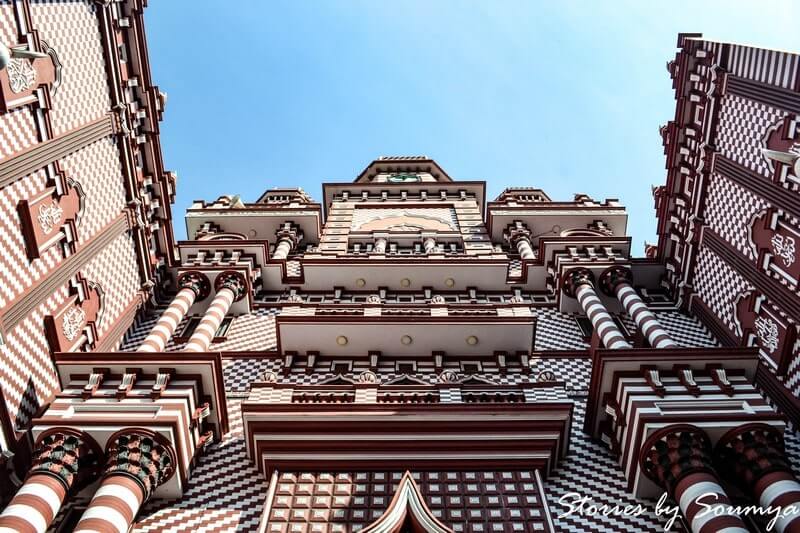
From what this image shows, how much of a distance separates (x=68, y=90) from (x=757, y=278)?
16.0 m

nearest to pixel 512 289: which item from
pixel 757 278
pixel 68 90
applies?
pixel 757 278

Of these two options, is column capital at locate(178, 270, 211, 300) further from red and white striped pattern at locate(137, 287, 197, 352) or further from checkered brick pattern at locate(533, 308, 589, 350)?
checkered brick pattern at locate(533, 308, 589, 350)

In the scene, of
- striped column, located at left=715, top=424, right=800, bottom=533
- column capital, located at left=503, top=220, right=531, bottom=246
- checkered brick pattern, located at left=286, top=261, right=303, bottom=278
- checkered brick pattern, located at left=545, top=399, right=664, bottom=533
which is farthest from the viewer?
column capital, located at left=503, top=220, right=531, bottom=246

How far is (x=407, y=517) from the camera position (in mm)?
10570

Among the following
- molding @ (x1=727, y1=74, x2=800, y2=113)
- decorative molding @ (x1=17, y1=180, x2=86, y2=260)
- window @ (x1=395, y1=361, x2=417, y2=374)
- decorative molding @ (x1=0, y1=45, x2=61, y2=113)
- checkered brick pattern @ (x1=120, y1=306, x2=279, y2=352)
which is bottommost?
checkered brick pattern @ (x1=120, y1=306, x2=279, y2=352)

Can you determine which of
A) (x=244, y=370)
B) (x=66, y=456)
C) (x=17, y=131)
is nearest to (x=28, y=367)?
(x=66, y=456)

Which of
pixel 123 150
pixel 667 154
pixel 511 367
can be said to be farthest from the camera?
pixel 667 154

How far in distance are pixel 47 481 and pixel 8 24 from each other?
8.59 metres

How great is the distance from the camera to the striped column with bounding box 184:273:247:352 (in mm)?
16266

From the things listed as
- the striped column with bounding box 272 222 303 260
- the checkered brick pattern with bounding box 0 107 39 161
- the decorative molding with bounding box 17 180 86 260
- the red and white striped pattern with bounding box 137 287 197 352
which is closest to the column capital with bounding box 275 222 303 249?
the striped column with bounding box 272 222 303 260

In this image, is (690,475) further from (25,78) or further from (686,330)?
(25,78)

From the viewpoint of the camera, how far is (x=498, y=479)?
480 inches

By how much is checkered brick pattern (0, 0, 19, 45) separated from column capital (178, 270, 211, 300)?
305 inches

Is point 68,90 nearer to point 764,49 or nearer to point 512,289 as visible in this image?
point 512,289
